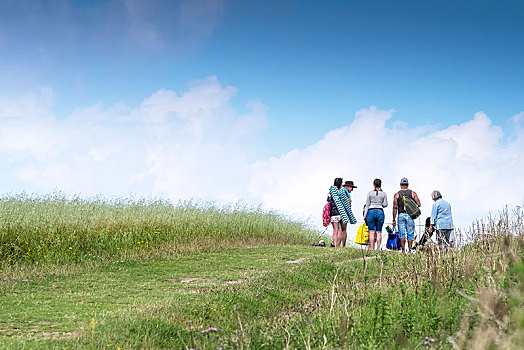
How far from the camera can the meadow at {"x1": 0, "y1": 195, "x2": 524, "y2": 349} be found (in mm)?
5078

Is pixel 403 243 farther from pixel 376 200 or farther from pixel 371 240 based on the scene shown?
→ pixel 376 200

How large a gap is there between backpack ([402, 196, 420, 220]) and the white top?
25.1 inches

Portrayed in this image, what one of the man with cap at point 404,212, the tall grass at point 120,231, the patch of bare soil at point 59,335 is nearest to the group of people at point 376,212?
the man with cap at point 404,212

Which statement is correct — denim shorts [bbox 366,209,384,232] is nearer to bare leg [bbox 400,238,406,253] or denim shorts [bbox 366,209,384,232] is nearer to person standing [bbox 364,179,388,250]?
person standing [bbox 364,179,388,250]

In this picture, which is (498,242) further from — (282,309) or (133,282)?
(133,282)

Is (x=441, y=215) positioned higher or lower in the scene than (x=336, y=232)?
higher

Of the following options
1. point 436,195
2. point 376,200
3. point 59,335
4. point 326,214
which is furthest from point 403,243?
point 59,335

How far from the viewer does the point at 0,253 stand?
1134 centimetres

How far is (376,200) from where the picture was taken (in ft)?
46.9

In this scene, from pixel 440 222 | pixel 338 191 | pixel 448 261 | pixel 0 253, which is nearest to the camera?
pixel 448 261

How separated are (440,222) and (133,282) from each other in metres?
7.29

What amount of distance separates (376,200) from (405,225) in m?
1.03

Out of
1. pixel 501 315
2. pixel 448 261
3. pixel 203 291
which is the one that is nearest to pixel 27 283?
pixel 203 291

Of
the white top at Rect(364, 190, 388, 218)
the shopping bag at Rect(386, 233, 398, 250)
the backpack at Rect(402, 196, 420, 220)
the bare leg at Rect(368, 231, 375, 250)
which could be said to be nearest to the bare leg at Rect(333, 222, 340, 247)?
the bare leg at Rect(368, 231, 375, 250)
